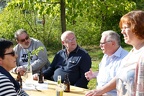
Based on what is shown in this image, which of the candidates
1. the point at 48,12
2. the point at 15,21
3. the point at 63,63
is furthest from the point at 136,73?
the point at 15,21

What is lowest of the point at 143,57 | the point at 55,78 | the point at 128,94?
the point at 55,78

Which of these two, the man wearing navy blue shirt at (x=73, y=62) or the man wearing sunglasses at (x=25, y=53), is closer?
the man wearing navy blue shirt at (x=73, y=62)

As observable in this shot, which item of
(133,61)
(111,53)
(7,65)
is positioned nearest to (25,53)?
(111,53)

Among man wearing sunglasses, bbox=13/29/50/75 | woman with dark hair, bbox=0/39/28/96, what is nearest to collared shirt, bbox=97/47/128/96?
woman with dark hair, bbox=0/39/28/96

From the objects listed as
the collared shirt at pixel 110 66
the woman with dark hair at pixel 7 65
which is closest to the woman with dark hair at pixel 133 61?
the collared shirt at pixel 110 66

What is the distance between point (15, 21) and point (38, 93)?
349 inches

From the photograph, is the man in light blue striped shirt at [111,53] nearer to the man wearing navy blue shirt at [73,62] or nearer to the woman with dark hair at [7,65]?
the man wearing navy blue shirt at [73,62]

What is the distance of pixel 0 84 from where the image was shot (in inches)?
88.4

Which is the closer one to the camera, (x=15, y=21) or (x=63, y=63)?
(x=63, y=63)

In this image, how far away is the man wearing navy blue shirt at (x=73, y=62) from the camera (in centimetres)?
394

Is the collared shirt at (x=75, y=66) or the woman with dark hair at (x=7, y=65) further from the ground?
the woman with dark hair at (x=7, y=65)

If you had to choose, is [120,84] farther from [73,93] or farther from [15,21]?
[15,21]

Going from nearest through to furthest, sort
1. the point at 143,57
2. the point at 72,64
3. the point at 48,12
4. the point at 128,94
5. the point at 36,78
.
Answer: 1. the point at 143,57
2. the point at 128,94
3. the point at 36,78
4. the point at 72,64
5. the point at 48,12

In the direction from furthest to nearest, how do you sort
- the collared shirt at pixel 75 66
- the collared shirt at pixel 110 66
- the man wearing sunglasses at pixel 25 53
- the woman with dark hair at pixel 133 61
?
1. the man wearing sunglasses at pixel 25 53
2. the collared shirt at pixel 75 66
3. the collared shirt at pixel 110 66
4. the woman with dark hair at pixel 133 61
